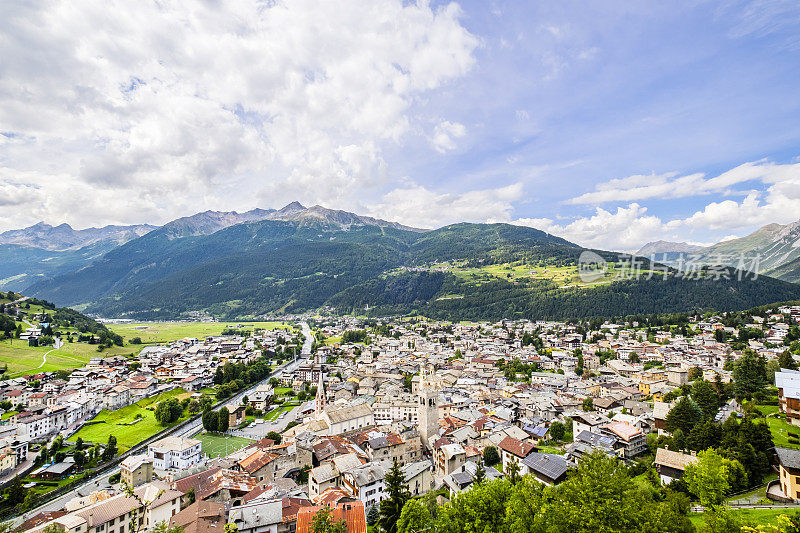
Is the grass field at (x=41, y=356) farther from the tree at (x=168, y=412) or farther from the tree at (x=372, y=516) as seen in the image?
the tree at (x=372, y=516)

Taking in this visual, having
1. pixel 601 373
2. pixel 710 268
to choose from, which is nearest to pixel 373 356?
pixel 601 373

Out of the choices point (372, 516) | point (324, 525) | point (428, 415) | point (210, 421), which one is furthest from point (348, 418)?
point (324, 525)

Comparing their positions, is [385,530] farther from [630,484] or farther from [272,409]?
[272,409]

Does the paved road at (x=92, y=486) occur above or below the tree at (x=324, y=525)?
below

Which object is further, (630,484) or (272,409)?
(272,409)

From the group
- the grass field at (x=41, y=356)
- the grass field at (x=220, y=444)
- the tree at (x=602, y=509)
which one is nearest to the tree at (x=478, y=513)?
the tree at (x=602, y=509)

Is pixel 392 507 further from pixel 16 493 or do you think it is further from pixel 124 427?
pixel 124 427
